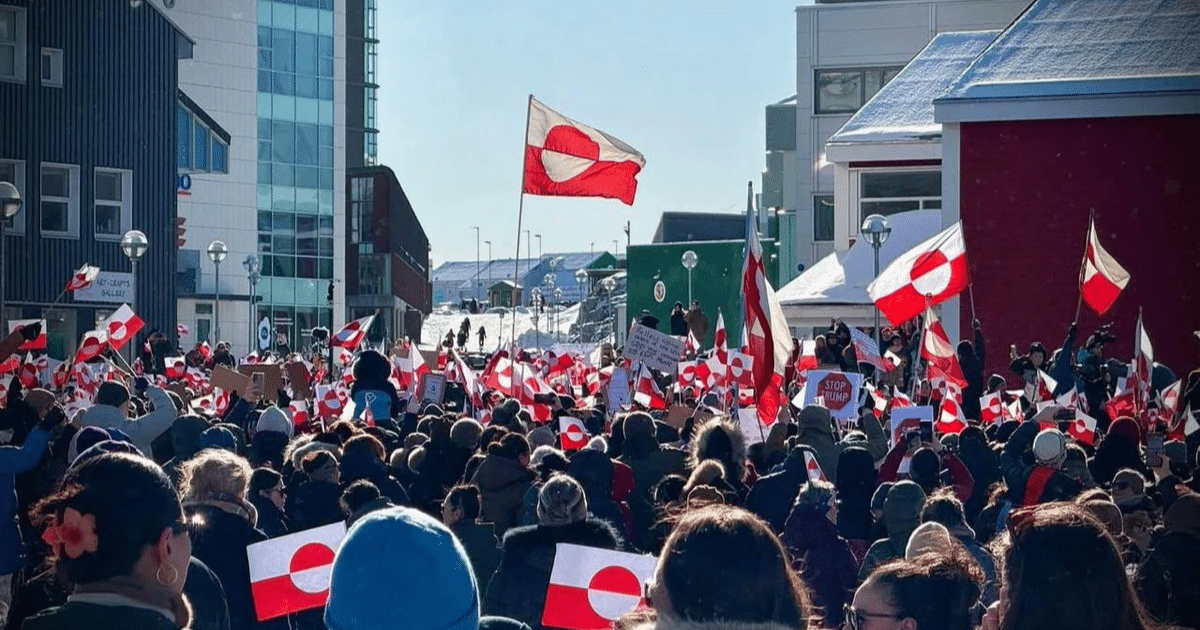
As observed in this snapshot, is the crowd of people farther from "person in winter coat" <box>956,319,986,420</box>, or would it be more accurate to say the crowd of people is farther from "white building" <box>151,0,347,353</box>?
"white building" <box>151,0,347,353</box>

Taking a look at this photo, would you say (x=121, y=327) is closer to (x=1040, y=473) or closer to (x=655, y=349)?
(x=655, y=349)

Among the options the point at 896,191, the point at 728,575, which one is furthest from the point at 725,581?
the point at 896,191

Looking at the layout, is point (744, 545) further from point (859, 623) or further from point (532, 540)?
point (532, 540)

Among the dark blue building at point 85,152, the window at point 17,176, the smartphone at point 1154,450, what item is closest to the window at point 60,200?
the dark blue building at point 85,152

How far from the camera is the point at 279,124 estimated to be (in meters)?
72.8

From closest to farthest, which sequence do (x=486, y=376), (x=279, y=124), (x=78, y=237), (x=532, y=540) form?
(x=532, y=540)
(x=486, y=376)
(x=78, y=237)
(x=279, y=124)

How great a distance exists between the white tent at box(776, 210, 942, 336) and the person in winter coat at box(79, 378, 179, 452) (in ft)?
77.3

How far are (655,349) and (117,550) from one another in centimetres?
1403

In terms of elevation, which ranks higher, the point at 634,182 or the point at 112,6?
the point at 112,6

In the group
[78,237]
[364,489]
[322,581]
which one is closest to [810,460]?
[364,489]

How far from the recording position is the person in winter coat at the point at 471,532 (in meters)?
8.55

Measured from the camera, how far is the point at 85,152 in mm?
38844

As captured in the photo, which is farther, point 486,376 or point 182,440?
point 486,376

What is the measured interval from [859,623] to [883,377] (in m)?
20.7
